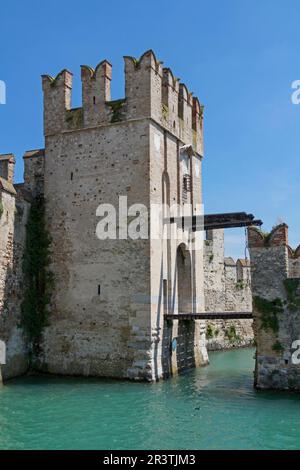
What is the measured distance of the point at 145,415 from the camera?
38.9 ft

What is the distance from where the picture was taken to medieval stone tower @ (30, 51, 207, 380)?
54.5 feet

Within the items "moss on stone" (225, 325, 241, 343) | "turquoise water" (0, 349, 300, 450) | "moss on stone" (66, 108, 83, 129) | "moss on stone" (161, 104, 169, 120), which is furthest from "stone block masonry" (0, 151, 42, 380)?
"moss on stone" (225, 325, 241, 343)

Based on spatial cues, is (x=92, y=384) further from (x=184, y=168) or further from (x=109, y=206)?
(x=184, y=168)

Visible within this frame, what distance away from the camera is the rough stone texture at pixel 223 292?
83.4 feet

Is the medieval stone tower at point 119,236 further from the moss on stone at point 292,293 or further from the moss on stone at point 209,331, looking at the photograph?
the moss on stone at point 209,331

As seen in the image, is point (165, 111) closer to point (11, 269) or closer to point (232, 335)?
point (11, 269)

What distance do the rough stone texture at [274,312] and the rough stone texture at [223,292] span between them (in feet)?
35.2

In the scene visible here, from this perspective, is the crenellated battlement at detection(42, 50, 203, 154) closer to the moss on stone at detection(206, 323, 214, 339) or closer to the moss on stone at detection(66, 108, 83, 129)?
the moss on stone at detection(66, 108, 83, 129)

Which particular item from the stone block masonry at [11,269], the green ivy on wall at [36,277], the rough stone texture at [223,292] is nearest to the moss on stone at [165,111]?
the green ivy on wall at [36,277]

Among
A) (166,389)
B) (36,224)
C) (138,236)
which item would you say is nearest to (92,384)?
(166,389)

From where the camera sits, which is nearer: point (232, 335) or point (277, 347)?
point (277, 347)

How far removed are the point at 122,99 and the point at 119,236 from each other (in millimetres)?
4547

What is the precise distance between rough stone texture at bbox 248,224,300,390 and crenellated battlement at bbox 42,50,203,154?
5.89 meters

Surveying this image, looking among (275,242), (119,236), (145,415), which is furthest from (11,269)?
(275,242)
